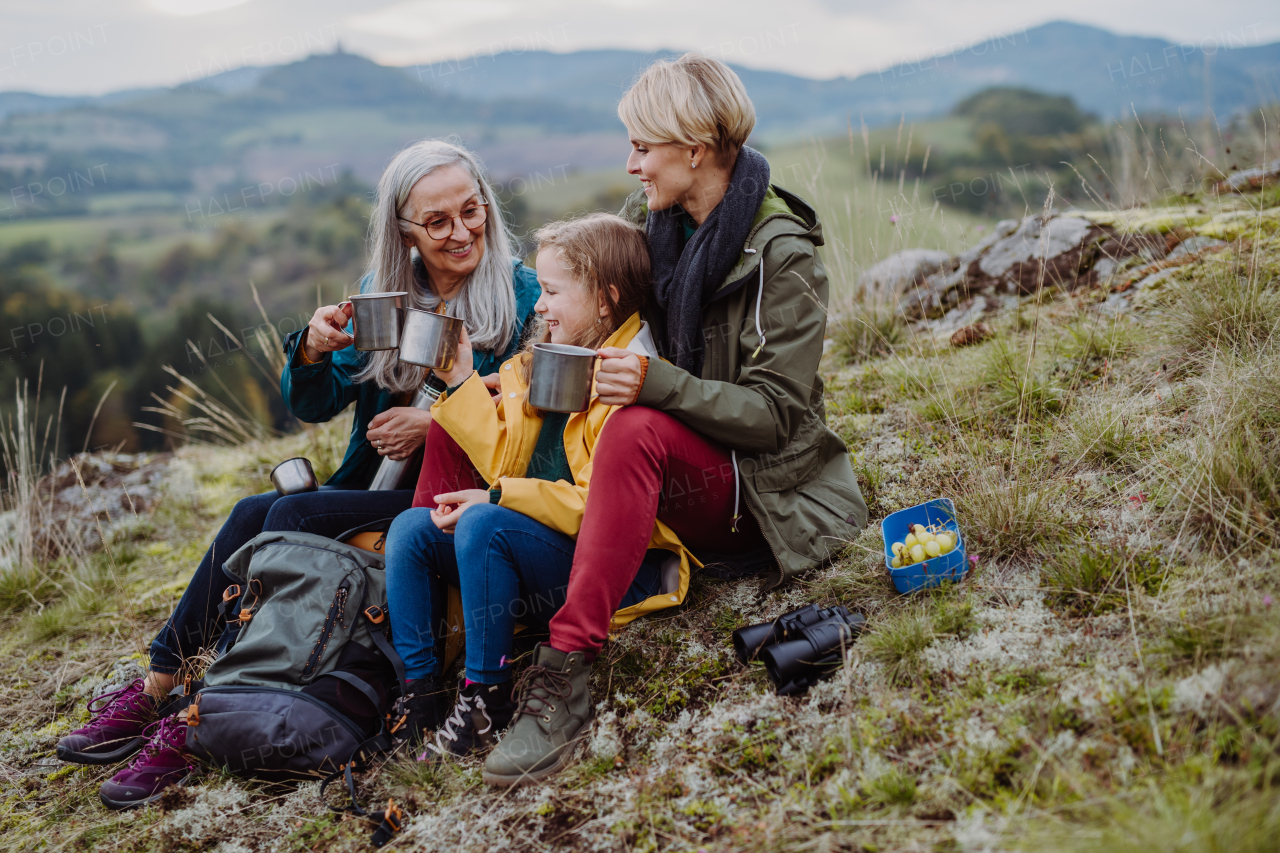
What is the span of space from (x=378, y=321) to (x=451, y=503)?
0.70m

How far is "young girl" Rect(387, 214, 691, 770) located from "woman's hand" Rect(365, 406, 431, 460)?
0.34 m

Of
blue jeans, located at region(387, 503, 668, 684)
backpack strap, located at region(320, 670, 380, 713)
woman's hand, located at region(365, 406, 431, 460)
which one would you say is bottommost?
backpack strap, located at region(320, 670, 380, 713)

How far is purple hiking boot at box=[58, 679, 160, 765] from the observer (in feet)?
9.18

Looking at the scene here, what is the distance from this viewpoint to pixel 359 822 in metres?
2.32

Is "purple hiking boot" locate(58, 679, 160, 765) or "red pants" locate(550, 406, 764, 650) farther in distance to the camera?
"purple hiking boot" locate(58, 679, 160, 765)

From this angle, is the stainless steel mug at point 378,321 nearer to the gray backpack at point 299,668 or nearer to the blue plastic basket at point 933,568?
the gray backpack at point 299,668

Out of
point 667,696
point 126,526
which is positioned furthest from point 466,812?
point 126,526

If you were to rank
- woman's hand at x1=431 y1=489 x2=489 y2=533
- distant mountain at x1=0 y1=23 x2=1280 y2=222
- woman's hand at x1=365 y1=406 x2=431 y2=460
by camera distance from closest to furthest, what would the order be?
woman's hand at x1=431 y1=489 x2=489 y2=533 → woman's hand at x1=365 y1=406 x2=431 y2=460 → distant mountain at x1=0 y1=23 x2=1280 y2=222

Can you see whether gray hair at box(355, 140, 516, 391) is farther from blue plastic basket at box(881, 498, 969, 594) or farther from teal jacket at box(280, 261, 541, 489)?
blue plastic basket at box(881, 498, 969, 594)

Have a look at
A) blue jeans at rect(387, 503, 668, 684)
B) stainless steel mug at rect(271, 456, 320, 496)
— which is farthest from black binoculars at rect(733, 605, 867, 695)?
stainless steel mug at rect(271, 456, 320, 496)

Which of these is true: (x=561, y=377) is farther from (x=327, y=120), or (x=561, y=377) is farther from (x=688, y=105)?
(x=327, y=120)

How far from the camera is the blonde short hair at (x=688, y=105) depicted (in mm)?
2480

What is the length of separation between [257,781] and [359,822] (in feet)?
1.66

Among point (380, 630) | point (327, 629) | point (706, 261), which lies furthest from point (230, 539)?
point (706, 261)
